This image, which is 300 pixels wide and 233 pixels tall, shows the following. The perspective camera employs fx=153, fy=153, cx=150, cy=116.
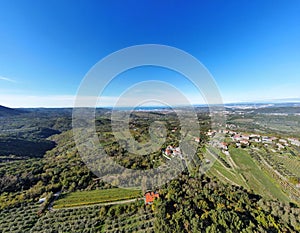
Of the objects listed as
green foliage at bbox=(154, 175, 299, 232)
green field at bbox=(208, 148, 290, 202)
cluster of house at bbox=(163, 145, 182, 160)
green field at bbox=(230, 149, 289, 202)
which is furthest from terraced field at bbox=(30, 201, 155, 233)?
green field at bbox=(230, 149, 289, 202)

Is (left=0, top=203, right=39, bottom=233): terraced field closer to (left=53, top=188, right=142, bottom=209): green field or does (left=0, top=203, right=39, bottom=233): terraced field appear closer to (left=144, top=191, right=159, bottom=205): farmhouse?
(left=53, top=188, right=142, bottom=209): green field

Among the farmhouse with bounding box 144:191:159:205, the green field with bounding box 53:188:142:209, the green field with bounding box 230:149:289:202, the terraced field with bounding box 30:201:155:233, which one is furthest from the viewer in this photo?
the green field with bounding box 230:149:289:202

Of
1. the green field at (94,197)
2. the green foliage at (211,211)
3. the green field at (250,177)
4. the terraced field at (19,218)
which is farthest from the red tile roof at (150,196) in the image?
the terraced field at (19,218)

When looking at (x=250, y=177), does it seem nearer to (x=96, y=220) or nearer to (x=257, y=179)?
(x=257, y=179)

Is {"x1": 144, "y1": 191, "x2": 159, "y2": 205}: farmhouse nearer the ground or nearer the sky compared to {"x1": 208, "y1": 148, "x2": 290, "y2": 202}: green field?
nearer the sky

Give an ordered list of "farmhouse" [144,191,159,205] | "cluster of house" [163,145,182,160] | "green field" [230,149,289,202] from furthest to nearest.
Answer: "cluster of house" [163,145,182,160]
"green field" [230,149,289,202]
"farmhouse" [144,191,159,205]

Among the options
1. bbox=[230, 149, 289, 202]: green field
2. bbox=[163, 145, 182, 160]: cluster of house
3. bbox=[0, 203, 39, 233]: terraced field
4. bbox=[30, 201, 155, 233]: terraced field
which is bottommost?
bbox=[230, 149, 289, 202]: green field

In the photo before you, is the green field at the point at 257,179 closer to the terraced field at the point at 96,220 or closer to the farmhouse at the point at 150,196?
the farmhouse at the point at 150,196

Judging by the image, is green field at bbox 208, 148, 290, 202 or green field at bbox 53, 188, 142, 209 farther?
green field at bbox 208, 148, 290, 202
